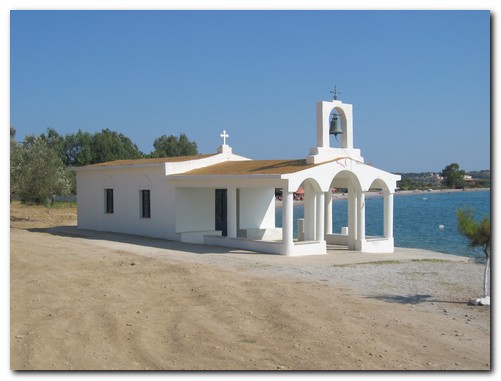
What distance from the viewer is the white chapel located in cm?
1905

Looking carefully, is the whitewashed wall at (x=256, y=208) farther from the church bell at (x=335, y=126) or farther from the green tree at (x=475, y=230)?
the green tree at (x=475, y=230)

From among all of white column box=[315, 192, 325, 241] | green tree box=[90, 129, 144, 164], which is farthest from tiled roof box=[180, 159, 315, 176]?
green tree box=[90, 129, 144, 164]

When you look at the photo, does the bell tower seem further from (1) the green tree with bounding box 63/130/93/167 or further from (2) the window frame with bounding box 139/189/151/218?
(1) the green tree with bounding box 63/130/93/167

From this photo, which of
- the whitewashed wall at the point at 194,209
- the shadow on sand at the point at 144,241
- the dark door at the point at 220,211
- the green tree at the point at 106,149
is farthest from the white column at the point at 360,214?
the green tree at the point at 106,149

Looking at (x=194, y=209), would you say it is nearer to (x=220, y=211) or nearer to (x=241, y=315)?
(x=220, y=211)

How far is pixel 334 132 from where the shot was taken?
20.3 m

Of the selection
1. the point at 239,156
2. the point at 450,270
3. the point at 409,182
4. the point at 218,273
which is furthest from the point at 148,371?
the point at 409,182

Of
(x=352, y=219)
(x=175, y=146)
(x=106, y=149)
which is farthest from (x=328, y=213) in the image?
(x=175, y=146)

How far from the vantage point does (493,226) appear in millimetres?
7215

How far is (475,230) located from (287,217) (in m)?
7.90

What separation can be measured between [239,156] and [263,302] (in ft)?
50.1

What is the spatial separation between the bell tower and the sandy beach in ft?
15.9

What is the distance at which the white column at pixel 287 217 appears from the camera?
59.6ft

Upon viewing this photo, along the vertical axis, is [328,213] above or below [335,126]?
below
